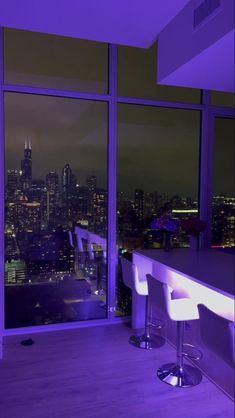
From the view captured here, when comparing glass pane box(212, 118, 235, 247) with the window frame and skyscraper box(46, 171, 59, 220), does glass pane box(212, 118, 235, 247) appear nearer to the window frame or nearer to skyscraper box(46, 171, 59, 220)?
the window frame

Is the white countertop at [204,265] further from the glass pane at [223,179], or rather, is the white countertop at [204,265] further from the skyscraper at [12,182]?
the skyscraper at [12,182]

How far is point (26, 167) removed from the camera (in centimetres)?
319

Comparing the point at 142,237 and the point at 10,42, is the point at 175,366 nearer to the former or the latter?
the point at 142,237

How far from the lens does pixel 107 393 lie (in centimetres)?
230

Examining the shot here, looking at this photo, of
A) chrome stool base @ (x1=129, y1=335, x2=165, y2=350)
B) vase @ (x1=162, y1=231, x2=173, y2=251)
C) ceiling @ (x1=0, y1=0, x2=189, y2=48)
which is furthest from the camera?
vase @ (x1=162, y1=231, x2=173, y2=251)

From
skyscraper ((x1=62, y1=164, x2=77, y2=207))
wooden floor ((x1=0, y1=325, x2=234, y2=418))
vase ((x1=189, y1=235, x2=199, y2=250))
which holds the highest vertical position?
skyscraper ((x1=62, y1=164, x2=77, y2=207))

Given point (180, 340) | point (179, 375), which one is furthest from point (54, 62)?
point (179, 375)

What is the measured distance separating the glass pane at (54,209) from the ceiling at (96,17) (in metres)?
0.60

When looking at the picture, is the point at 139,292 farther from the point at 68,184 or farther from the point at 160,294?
the point at 68,184

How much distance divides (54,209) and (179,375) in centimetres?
182

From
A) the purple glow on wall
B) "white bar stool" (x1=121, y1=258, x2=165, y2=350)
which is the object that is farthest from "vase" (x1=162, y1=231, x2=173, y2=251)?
the purple glow on wall

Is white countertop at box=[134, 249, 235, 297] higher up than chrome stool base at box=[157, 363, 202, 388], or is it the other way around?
white countertop at box=[134, 249, 235, 297]

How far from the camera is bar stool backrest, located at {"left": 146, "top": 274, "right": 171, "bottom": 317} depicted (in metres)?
2.27

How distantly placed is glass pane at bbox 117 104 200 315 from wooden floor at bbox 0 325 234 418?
2.60ft
